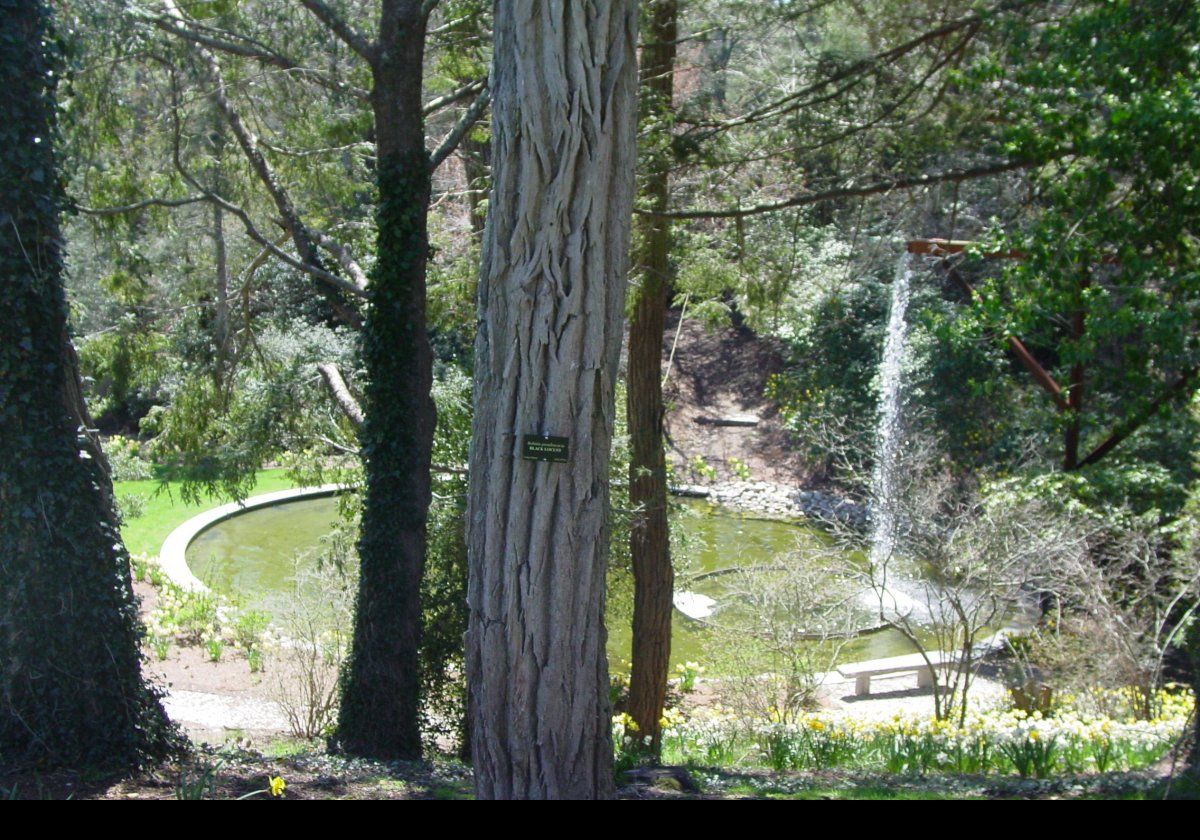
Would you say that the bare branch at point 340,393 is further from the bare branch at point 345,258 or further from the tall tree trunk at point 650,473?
the tall tree trunk at point 650,473

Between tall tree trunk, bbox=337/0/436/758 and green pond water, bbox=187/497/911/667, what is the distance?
323 centimetres

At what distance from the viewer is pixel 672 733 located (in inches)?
416

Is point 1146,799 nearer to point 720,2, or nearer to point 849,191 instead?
point 849,191

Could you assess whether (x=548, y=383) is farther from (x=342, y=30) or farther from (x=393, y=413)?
(x=342, y=30)

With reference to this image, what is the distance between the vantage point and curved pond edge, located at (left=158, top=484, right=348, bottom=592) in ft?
51.2

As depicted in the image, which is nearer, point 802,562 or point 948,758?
point 948,758

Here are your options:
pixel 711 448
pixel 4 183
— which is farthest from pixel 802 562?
pixel 711 448

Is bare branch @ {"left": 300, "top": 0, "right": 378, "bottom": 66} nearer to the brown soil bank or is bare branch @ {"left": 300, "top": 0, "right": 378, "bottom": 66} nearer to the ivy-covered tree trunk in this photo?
the ivy-covered tree trunk

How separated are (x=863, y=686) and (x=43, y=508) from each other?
9405 millimetres

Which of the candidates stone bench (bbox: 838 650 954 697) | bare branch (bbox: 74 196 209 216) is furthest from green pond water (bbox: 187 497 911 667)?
bare branch (bbox: 74 196 209 216)

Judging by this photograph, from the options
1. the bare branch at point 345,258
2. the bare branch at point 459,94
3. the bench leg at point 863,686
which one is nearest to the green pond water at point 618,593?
the bench leg at point 863,686

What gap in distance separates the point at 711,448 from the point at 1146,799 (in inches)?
830

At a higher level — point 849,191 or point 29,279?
point 849,191

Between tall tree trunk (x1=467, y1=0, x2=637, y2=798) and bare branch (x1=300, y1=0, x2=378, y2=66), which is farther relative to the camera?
bare branch (x1=300, y1=0, x2=378, y2=66)
